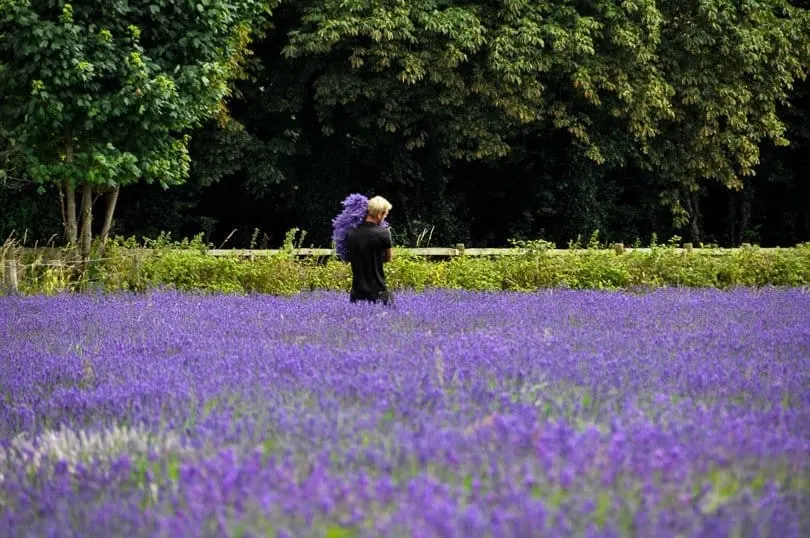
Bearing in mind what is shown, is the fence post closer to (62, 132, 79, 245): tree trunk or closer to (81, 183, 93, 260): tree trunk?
(81, 183, 93, 260): tree trunk

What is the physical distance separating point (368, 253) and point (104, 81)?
369 inches

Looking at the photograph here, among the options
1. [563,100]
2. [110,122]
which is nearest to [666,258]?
[563,100]

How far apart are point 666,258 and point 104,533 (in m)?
16.9

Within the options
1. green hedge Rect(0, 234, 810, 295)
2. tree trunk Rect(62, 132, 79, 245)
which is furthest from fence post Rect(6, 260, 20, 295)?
tree trunk Rect(62, 132, 79, 245)

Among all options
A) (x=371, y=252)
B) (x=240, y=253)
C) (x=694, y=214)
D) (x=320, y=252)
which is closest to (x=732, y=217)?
(x=694, y=214)

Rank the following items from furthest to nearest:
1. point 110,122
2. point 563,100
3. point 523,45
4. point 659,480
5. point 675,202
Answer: point 675,202, point 563,100, point 523,45, point 110,122, point 659,480

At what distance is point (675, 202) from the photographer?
2917cm

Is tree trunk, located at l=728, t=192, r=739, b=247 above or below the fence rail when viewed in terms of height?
above

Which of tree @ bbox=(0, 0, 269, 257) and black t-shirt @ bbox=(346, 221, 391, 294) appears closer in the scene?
black t-shirt @ bbox=(346, 221, 391, 294)

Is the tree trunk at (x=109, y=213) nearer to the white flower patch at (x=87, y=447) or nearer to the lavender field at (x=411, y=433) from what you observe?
the lavender field at (x=411, y=433)

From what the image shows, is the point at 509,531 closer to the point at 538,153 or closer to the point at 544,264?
the point at 544,264

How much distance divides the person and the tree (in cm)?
785

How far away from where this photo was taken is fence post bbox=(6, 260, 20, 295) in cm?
1581

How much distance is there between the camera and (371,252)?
32.8 ft
